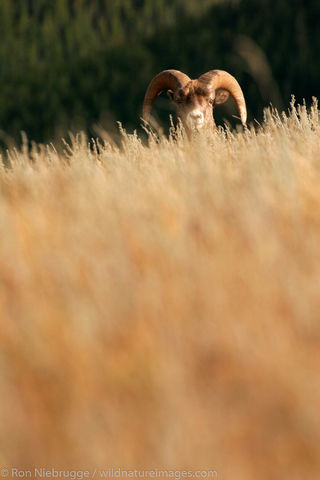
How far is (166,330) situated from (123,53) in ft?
172


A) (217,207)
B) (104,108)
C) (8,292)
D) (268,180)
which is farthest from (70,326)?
(104,108)

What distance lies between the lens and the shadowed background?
42.2 m

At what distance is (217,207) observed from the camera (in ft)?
13.0

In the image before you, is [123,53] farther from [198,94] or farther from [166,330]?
[166,330]

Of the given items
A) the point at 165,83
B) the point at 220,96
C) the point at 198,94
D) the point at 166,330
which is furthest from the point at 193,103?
the point at 166,330

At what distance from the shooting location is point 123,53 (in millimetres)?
53406

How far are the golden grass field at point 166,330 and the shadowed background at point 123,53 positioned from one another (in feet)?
110

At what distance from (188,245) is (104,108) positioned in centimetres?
4715

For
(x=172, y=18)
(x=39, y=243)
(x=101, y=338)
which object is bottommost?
(x=101, y=338)

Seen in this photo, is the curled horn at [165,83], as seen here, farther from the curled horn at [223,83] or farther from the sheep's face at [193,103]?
the curled horn at [223,83]

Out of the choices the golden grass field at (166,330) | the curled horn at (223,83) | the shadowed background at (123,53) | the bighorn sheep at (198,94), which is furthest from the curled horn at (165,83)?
the shadowed background at (123,53)

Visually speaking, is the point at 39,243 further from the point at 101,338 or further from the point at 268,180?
the point at 268,180

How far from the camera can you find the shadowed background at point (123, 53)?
1660 inches

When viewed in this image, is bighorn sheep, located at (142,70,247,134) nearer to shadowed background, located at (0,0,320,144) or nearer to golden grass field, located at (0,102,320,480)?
golden grass field, located at (0,102,320,480)
